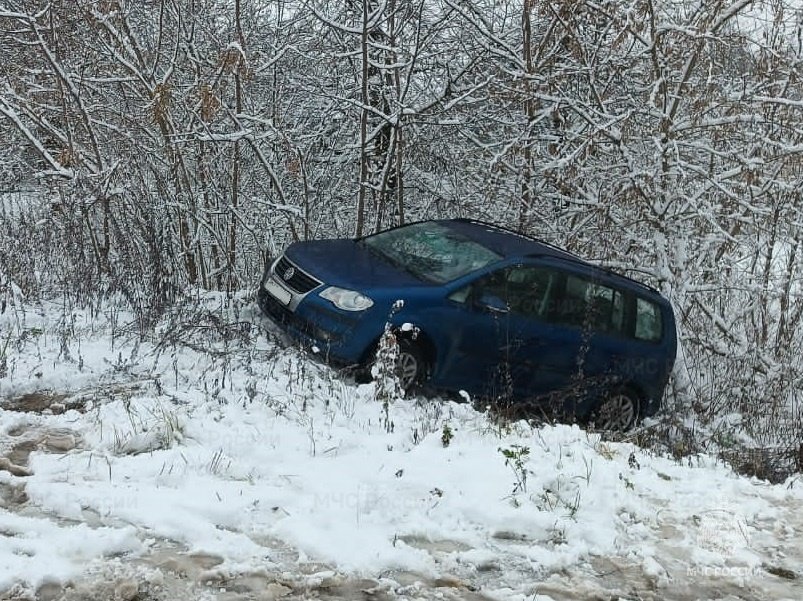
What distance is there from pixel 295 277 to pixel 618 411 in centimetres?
363

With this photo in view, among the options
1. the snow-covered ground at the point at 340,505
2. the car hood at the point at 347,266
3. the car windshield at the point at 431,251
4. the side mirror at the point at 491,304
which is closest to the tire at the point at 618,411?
the side mirror at the point at 491,304

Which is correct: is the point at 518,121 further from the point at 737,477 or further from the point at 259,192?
the point at 737,477

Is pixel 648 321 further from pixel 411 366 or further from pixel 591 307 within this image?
pixel 411 366

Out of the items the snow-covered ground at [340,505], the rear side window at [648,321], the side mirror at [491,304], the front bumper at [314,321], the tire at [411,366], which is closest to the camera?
the snow-covered ground at [340,505]

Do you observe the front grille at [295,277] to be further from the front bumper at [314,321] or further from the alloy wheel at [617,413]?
the alloy wheel at [617,413]

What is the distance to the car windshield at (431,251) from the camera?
25.8 feet

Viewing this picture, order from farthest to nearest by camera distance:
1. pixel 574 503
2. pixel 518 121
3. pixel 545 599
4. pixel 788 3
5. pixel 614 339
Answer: pixel 518 121, pixel 788 3, pixel 614 339, pixel 574 503, pixel 545 599

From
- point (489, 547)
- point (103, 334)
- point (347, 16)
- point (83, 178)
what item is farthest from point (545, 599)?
point (347, 16)

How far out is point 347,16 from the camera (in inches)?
499

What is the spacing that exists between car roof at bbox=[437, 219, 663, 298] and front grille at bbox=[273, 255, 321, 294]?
1.82 m

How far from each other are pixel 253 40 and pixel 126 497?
32.2 ft

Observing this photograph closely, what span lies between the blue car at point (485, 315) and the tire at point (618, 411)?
0.05ft

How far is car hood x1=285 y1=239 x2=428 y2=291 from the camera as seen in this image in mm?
7496

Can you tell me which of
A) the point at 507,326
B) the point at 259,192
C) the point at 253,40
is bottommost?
the point at 507,326
